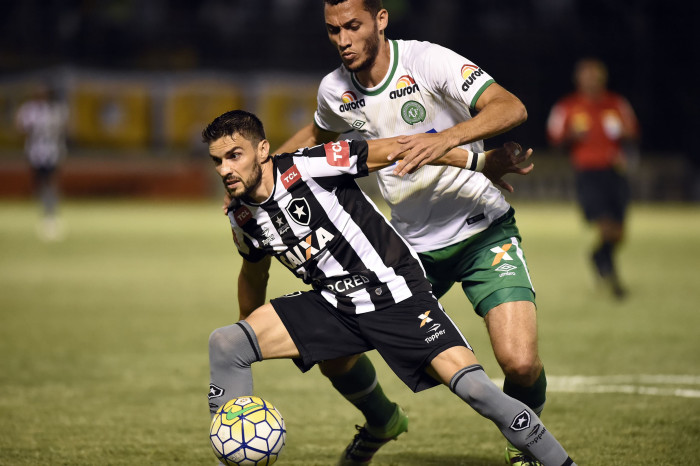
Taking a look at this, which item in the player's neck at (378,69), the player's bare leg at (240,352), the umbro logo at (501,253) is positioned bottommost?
the umbro logo at (501,253)

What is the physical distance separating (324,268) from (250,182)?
0.52 m

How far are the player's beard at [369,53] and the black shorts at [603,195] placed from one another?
703 cm

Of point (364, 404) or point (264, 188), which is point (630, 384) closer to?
point (364, 404)

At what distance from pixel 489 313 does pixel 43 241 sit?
46.9ft

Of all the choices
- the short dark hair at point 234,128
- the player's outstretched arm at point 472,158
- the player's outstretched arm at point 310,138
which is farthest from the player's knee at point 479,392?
the player's outstretched arm at point 310,138

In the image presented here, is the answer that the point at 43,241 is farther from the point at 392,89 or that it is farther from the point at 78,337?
the point at 392,89

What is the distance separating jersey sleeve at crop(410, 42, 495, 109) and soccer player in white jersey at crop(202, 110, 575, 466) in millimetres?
315

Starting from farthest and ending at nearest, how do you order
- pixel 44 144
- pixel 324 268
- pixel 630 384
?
pixel 44 144 < pixel 630 384 < pixel 324 268

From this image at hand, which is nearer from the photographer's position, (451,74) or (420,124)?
(451,74)

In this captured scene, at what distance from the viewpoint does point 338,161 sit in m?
4.33

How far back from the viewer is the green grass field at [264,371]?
17.4ft

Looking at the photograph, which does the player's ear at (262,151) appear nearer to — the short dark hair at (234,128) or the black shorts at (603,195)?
the short dark hair at (234,128)

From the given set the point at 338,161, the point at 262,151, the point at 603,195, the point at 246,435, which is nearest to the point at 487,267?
the point at 338,161

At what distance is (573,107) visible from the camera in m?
11.6
